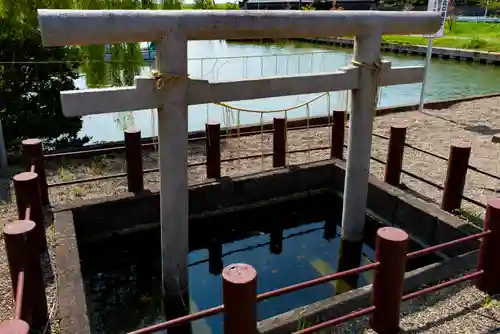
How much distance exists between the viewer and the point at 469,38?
31453mm

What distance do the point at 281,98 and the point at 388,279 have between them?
1258 centimetres

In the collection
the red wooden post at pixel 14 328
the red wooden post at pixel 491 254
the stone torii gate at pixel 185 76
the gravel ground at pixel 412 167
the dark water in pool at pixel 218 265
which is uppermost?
the stone torii gate at pixel 185 76

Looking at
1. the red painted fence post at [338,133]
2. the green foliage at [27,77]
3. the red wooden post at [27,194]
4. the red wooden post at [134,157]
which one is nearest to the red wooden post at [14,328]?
the red wooden post at [27,194]

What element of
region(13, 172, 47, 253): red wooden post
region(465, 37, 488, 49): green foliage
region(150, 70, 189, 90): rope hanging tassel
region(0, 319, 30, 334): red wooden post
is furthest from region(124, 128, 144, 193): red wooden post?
region(465, 37, 488, 49): green foliage

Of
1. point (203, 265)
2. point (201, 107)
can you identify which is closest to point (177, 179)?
point (203, 265)

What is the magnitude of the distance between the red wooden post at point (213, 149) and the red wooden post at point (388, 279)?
3352 mm

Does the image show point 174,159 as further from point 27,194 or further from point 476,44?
point 476,44

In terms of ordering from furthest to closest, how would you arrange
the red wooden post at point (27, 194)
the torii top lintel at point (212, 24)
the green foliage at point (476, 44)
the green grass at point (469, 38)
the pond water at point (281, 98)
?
the green grass at point (469, 38) < the green foliage at point (476, 44) < the pond water at point (281, 98) < the red wooden post at point (27, 194) < the torii top lintel at point (212, 24)

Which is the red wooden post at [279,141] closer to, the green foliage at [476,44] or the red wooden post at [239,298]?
the red wooden post at [239,298]

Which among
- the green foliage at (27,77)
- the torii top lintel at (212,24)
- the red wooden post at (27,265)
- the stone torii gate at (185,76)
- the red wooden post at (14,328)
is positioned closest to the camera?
the red wooden post at (14,328)

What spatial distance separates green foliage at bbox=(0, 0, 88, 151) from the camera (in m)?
8.24

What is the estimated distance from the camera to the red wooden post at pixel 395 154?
242 inches

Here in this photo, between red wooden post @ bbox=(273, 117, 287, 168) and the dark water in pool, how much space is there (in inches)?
26.6

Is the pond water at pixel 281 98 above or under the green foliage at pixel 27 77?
under
